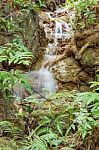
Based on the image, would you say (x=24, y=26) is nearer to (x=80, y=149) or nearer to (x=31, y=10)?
(x=31, y=10)

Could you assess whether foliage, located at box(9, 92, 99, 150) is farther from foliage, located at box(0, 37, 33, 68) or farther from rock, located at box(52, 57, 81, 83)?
rock, located at box(52, 57, 81, 83)

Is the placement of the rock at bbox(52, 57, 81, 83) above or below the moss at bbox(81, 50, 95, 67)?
below

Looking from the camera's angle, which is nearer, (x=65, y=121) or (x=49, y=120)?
(x=49, y=120)

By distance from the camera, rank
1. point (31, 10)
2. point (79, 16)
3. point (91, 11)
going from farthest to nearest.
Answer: point (31, 10)
point (79, 16)
point (91, 11)

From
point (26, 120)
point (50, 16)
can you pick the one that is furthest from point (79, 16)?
point (26, 120)

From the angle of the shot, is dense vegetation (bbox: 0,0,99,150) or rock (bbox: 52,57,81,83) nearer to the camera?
dense vegetation (bbox: 0,0,99,150)

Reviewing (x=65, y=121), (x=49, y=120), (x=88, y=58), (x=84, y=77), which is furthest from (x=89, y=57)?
(x=49, y=120)

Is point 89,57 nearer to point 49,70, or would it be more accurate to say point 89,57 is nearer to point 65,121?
point 49,70

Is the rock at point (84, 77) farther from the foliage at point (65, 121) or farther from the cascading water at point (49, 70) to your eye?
the foliage at point (65, 121)

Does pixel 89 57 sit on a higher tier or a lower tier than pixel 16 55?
lower

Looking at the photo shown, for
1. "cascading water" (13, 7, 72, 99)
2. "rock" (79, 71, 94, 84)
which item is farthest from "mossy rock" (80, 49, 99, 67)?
"cascading water" (13, 7, 72, 99)

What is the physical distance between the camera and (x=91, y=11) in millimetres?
6375

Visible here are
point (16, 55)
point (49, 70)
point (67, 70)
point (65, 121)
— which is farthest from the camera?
point (49, 70)

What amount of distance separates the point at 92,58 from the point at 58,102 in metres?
3.74
